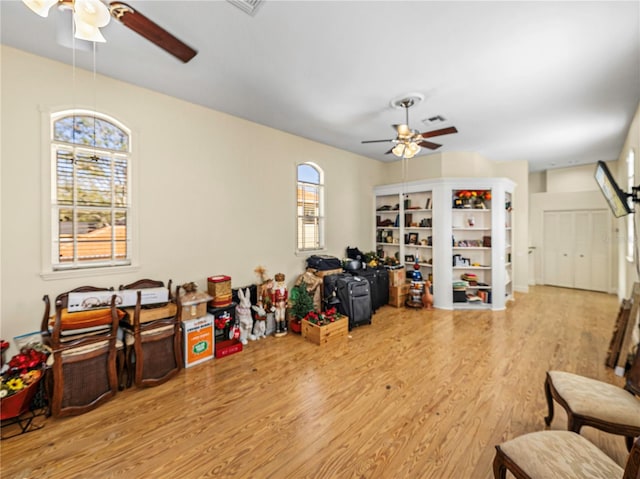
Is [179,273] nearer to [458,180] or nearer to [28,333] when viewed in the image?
[28,333]

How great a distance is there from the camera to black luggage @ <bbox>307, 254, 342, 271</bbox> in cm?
474

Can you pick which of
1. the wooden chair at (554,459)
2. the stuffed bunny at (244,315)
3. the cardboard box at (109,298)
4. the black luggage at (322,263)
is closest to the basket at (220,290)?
Answer: the stuffed bunny at (244,315)

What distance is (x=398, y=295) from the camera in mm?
5336

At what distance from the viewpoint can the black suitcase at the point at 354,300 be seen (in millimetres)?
4223

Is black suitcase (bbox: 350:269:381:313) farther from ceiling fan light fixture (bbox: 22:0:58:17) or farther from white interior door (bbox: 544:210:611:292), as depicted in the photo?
white interior door (bbox: 544:210:611:292)

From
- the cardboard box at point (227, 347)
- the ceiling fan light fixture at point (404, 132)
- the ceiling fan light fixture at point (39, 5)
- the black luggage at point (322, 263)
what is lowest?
the cardboard box at point (227, 347)

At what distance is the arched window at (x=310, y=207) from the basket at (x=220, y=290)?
5.33 ft

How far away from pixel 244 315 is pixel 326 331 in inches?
43.1

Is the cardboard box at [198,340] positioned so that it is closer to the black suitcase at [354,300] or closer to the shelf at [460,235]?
the black suitcase at [354,300]

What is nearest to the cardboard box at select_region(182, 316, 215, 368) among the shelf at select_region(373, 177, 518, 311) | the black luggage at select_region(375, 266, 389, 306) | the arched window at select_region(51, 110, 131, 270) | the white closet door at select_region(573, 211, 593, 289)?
the arched window at select_region(51, 110, 131, 270)

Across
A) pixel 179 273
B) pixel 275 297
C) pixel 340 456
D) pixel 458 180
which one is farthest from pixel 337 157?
pixel 340 456

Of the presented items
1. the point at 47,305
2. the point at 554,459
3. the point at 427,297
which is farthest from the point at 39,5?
the point at 427,297

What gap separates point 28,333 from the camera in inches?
101

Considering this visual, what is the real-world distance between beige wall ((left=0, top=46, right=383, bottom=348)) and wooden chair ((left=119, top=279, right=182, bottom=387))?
0.64 metres
